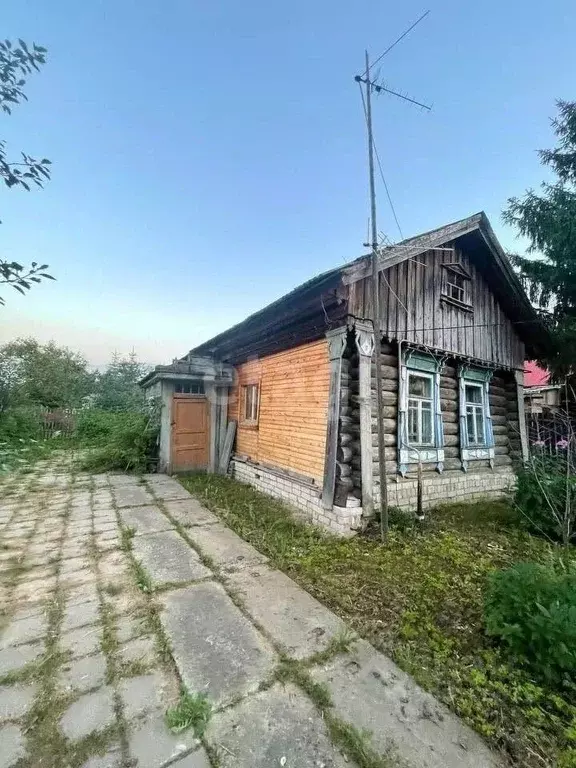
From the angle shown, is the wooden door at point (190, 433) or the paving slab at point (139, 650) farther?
the wooden door at point (190, 433)

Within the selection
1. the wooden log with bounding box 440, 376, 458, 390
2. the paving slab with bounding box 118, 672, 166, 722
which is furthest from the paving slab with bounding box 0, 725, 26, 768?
the wooden log with bounding box 440, 376, 458, 390

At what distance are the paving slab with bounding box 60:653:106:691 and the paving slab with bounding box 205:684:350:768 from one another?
85 centimetres

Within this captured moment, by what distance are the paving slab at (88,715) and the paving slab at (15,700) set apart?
0.26 meters

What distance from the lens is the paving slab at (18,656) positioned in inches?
85.0

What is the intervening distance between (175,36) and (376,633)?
10186 mm

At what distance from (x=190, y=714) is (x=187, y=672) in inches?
15.2

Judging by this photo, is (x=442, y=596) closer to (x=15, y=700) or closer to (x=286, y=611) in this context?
(x=286, y=611)

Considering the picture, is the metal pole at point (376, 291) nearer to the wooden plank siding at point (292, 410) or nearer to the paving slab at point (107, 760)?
the wooden plank siding at point (292, 410)

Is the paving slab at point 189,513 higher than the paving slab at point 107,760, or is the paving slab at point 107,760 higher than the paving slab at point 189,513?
the paving slab at point 107,760

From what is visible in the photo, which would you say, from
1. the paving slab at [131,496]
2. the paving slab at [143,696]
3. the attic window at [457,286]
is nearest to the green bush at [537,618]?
the paving slab at [143,696]

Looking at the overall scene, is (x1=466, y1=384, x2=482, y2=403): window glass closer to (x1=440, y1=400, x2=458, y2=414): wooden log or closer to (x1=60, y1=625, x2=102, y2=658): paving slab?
(x1=440, y1=400, x2=458, y2=414): wooden log

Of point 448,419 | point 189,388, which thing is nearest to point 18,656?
point 448,419

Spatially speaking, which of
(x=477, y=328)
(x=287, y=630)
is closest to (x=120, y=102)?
(x=477, y=328)

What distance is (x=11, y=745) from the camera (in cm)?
161
